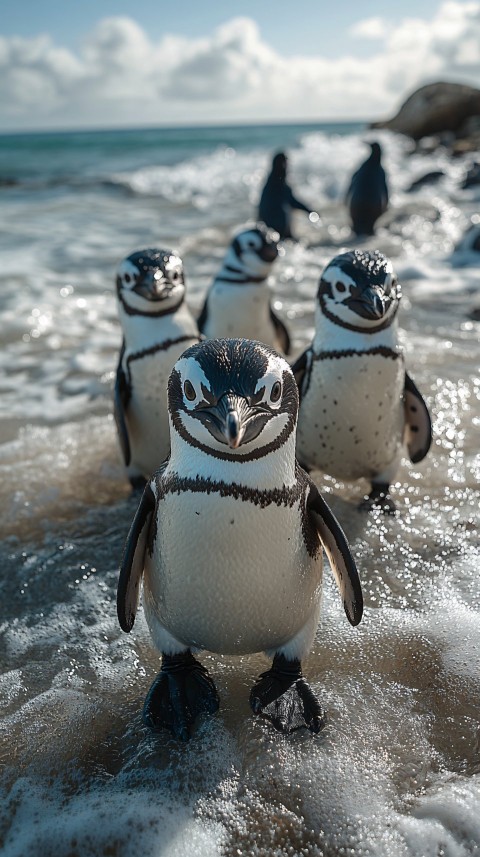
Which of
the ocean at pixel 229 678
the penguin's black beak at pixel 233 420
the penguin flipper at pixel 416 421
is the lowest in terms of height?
the ocean at pixel 229 678

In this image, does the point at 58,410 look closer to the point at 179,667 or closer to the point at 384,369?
the point at 384,369

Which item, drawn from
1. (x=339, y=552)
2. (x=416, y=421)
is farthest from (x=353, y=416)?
(x=339, y=552)

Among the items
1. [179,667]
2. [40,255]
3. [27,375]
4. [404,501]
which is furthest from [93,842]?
[40,255]

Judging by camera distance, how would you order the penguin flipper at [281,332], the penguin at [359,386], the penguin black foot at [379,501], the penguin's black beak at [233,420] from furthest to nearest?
1. the penguin flipper at [281,332]
2. the penguin black foot at [379,501]
3. the penguin at [359,386]
4. the penguin's black beak at [233,420]

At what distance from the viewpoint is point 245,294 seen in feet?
15.7

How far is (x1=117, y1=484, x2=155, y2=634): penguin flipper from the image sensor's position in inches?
82.9

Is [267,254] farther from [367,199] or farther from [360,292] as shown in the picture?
[367,199]

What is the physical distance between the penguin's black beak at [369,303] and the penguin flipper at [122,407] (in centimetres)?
111

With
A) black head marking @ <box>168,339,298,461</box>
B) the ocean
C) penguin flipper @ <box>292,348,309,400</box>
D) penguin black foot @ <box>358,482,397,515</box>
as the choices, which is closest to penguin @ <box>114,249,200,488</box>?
the ocean

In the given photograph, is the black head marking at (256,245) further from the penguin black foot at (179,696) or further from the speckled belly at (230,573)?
the penguin black foot at (179,696)

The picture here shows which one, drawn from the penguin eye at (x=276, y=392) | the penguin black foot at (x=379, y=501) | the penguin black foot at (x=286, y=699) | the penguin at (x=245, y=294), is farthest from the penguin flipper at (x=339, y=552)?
the penguin at (x=245, y=294)

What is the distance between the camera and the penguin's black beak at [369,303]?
2.91 m

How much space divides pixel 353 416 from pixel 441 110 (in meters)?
28.1

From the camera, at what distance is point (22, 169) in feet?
83.7
